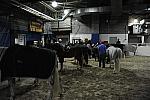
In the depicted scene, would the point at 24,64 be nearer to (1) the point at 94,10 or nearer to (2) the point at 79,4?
(1) the point at 94,10

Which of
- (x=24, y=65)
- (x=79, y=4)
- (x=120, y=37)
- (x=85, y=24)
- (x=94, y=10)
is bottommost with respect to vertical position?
(x=24, y=65)

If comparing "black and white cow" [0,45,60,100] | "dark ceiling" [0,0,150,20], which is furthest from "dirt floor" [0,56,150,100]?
"dark ceiling" [0,0,150,20]

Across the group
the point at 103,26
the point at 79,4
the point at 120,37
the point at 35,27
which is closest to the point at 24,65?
the point at 35,27

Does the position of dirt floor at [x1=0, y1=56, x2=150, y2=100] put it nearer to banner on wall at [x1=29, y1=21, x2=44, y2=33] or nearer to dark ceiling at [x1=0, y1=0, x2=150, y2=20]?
dark ceiling at [x1=0, y1=0, x2=150, y2=20]

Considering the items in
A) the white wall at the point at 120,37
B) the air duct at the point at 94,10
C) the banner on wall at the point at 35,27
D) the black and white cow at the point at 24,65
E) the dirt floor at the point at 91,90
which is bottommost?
the dirt floor at the point at 91,90

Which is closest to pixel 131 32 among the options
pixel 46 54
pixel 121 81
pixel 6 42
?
pixel 6 42

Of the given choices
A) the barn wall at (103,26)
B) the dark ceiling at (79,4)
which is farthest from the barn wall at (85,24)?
the dark ceiling at (79,4)

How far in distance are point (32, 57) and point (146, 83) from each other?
4190mm

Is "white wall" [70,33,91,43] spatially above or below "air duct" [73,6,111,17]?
below

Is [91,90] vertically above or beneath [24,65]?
beneath

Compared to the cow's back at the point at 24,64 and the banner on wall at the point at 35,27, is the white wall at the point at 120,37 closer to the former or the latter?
the banner on wall at the point at 35,27

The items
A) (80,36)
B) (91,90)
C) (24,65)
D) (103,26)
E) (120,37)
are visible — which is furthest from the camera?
(80,36)

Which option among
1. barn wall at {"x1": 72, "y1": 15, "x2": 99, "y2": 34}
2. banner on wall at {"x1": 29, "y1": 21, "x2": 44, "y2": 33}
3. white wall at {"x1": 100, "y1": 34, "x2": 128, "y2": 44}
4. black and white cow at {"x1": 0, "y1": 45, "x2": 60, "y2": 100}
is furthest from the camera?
barn wall at {"x1": 72, "y1": 15, "x2": 99, "y2": 34}

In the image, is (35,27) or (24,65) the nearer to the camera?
(24,65)
